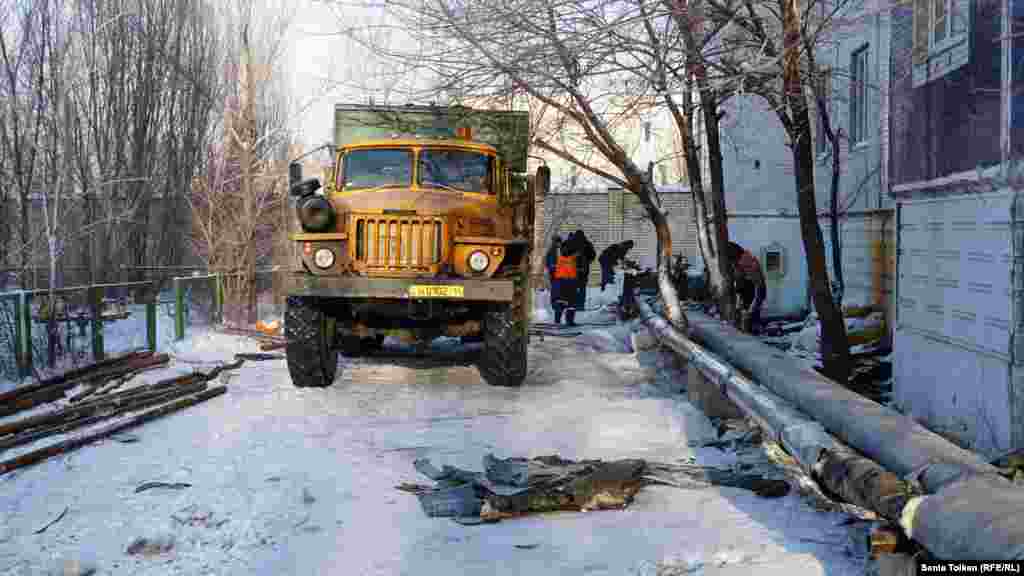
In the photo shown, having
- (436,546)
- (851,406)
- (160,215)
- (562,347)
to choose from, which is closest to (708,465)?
(851,406)

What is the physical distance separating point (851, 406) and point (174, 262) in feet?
61.3

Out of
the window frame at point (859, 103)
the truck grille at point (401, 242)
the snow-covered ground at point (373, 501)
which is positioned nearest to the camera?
the snow-covered ground at point (373, 501)

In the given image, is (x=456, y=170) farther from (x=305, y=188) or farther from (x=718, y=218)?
(x=718, y=218)

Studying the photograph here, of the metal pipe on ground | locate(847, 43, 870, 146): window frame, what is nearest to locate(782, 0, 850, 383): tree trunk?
the metal pipe on ground

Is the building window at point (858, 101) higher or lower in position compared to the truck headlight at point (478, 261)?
higher

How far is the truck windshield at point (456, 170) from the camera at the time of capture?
409 inches

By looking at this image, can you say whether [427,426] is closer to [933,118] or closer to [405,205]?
[405,205]

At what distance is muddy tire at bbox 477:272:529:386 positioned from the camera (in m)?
9.59

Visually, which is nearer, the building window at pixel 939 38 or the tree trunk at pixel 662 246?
the building window at pixel 939 38

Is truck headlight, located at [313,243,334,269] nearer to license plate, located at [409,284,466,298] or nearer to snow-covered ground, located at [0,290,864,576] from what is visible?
license plate, located at [409,284,466,298]

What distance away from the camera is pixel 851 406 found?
5340mm

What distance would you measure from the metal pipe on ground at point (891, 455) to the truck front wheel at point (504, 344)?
220 cm

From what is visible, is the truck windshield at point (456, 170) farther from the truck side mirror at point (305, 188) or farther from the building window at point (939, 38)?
the building window at point (939, 38)

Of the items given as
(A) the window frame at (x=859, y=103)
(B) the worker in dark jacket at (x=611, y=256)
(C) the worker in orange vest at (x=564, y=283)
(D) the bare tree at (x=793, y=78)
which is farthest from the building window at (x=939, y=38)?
(B) the worker in dark jacket at (x=611, y=256)
